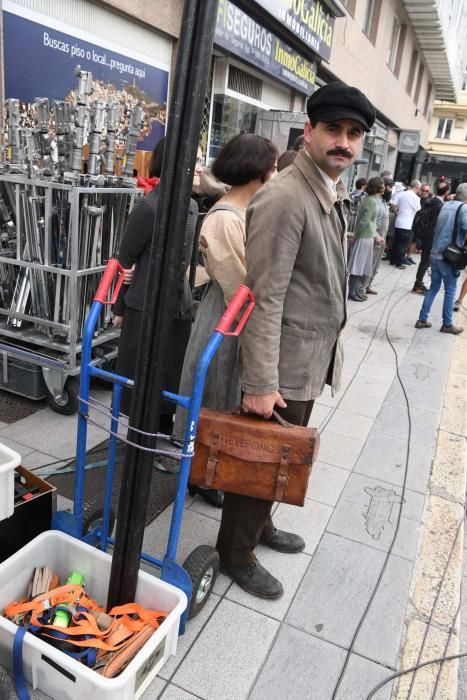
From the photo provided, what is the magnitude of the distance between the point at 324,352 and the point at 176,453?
0.77m

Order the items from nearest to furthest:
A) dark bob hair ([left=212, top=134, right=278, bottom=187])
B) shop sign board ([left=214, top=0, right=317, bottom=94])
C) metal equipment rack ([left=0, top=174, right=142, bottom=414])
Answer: dark bob hair ([left=212, top=134, right=278, bottom=187]) < metal equipment rack ([left=0, top=174, right=142, bottom=414]) < shop sign board ([left=214, top=0, right=317, bottom=94])

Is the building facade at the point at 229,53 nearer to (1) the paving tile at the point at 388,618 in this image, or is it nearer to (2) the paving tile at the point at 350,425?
(2) the paving tile at the point at 350,425

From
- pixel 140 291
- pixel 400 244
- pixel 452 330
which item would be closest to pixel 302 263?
pixel 140 291

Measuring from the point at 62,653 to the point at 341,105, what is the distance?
6.49 feet

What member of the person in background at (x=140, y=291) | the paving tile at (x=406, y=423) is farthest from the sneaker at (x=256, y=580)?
the paving tile at (x=406, y=423)

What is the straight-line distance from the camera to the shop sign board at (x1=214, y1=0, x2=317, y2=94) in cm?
730

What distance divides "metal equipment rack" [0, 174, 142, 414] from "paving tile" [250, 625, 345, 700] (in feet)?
6.78

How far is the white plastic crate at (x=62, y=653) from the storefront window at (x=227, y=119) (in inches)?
282

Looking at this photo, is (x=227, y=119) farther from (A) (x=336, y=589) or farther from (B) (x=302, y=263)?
(A) (x=336, y=589)

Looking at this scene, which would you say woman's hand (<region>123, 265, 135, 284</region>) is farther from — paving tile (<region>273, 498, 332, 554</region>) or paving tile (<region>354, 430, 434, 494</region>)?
paving tile (<region>354, 430, 434, 494</region>)

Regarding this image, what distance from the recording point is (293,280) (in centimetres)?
206

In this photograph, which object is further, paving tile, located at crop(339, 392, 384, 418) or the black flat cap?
paving tile, located at crop(339, 392, 384, 418)

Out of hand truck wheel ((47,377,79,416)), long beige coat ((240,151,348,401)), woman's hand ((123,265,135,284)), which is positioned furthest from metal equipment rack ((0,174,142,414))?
long beige coat ((240,151,348,401))

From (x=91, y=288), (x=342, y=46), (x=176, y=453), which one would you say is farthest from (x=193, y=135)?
(x=342, y=46)
